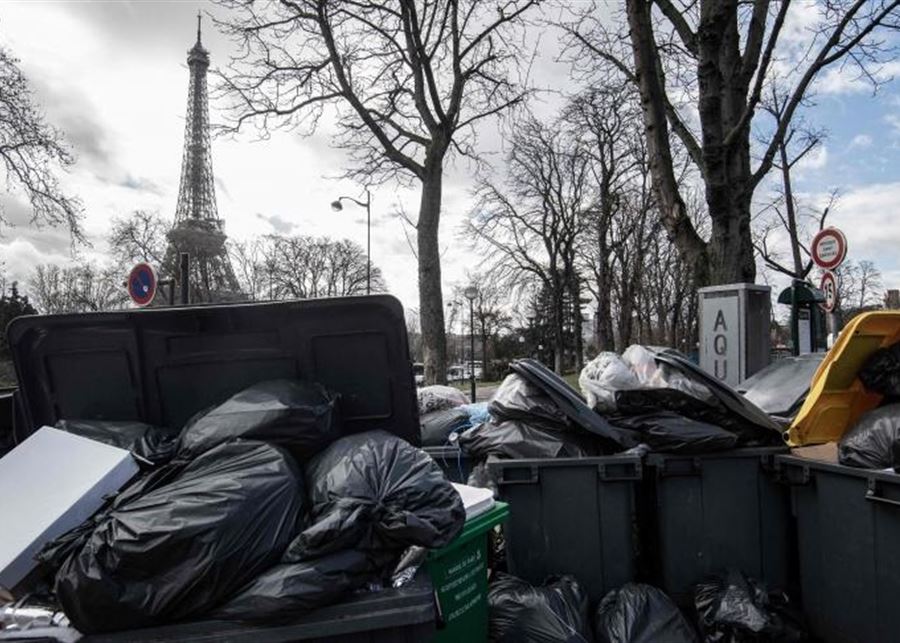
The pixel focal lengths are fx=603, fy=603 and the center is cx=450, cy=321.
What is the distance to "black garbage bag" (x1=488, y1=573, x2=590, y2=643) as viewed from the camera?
2756 mm

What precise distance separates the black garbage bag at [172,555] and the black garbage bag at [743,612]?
2237 millimetres

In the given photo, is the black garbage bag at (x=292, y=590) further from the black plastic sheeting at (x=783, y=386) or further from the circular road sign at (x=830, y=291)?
the circular road sign at (x=830, y=291)

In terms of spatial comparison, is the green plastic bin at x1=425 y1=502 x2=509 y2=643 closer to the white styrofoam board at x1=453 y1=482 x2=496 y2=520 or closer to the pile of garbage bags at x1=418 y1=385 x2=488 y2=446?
the white styrofoam board at x1=453 y1=482 x2=496 y2=520

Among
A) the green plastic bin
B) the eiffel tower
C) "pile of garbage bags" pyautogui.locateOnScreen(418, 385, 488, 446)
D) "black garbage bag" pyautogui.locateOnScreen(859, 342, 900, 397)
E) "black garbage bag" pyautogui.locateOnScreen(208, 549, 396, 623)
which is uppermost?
the eiffel tower

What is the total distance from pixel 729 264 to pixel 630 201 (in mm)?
19564

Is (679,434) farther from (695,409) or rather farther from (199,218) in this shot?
(199,218)

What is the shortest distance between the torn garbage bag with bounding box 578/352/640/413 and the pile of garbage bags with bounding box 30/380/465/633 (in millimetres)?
1762

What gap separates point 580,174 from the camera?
89.7 feet

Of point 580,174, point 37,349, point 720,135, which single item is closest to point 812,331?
point 720,135

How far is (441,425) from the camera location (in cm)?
415

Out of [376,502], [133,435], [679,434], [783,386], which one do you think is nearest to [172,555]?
[376,502]

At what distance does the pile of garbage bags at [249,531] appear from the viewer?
5.66 ft

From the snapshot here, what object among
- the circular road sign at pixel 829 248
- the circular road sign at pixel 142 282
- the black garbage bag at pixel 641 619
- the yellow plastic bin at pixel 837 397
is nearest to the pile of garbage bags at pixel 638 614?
the black garbage bag at pixel 641 619

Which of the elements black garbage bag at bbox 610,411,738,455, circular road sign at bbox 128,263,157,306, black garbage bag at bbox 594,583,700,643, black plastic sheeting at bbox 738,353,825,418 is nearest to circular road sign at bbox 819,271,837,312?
black plastic sheeting at bbox 738,353,825,418
